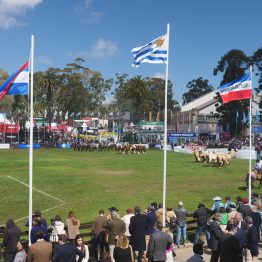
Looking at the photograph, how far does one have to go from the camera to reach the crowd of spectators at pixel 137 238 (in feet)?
34.5

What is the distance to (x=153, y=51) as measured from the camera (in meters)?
17.6

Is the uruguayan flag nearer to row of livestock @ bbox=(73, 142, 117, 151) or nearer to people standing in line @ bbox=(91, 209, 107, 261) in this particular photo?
people standing in line @ bbox=(91, 209, 107, 261)

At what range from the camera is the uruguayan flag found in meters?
17.6

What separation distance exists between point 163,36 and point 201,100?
10835cm

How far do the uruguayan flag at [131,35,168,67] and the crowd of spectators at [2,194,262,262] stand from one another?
219 inches

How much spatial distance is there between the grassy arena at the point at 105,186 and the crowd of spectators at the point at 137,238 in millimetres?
6604

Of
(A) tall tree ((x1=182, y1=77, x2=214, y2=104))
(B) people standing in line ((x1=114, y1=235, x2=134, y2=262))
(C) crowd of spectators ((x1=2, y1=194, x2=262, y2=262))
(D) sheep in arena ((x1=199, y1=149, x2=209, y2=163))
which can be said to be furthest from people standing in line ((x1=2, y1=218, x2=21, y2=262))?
(A) tall tree ((x1=182, y1=77, x2=214, y2=104))

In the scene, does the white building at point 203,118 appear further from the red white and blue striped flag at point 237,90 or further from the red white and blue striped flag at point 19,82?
the red white and blue striped flag at point 19,82

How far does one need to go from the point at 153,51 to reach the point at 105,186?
1543 centimetres

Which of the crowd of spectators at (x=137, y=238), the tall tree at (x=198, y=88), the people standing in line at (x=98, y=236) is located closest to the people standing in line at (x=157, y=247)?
the crowd of spectators at (x=137, y=238)

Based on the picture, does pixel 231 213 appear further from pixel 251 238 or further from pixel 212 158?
pixel 212 158

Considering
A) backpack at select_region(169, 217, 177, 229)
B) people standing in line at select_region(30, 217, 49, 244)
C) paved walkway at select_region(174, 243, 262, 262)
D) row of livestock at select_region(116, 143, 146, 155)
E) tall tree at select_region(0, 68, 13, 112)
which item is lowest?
paved walkway at select_region(174, 243, 262, 262)

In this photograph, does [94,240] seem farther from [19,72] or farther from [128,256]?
[19,72]

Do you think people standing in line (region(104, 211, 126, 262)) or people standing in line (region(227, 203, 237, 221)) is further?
people standing in line (region(227, 203, 237, 221))
